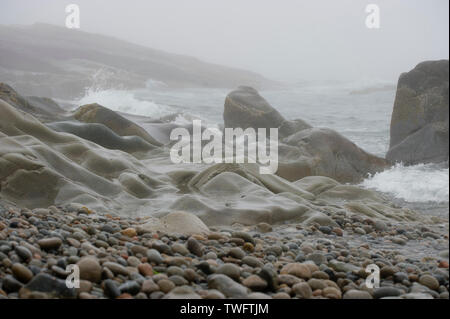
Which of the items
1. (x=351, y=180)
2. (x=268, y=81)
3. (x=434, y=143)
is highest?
(x=268, y=81)

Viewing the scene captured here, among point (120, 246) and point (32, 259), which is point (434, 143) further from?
point (32, 259)

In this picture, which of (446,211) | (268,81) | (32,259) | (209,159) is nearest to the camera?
(32,259)

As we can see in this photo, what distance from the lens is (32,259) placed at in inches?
81.4

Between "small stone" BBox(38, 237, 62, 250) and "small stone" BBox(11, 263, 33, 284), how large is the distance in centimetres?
31

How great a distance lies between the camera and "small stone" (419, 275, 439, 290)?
2.13 metres

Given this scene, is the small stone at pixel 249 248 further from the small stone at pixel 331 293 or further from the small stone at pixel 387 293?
the small stone at pixel 387 293

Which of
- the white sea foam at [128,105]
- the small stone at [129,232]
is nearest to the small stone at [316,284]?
the small stone at [129,232]

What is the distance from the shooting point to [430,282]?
2.16 m

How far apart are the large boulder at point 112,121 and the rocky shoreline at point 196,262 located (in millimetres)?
4391

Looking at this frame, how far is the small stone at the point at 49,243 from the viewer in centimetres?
226

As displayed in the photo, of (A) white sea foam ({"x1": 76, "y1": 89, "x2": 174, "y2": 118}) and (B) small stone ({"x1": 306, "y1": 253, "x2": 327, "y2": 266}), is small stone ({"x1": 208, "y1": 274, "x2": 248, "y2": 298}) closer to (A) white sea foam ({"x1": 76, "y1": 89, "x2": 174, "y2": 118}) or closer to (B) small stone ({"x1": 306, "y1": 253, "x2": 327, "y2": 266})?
(B) small stone ({"x1": 306, "y1": 253, "x2": 327, "y2": 266})

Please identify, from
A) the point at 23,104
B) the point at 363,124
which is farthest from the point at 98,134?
the point at 363,124
